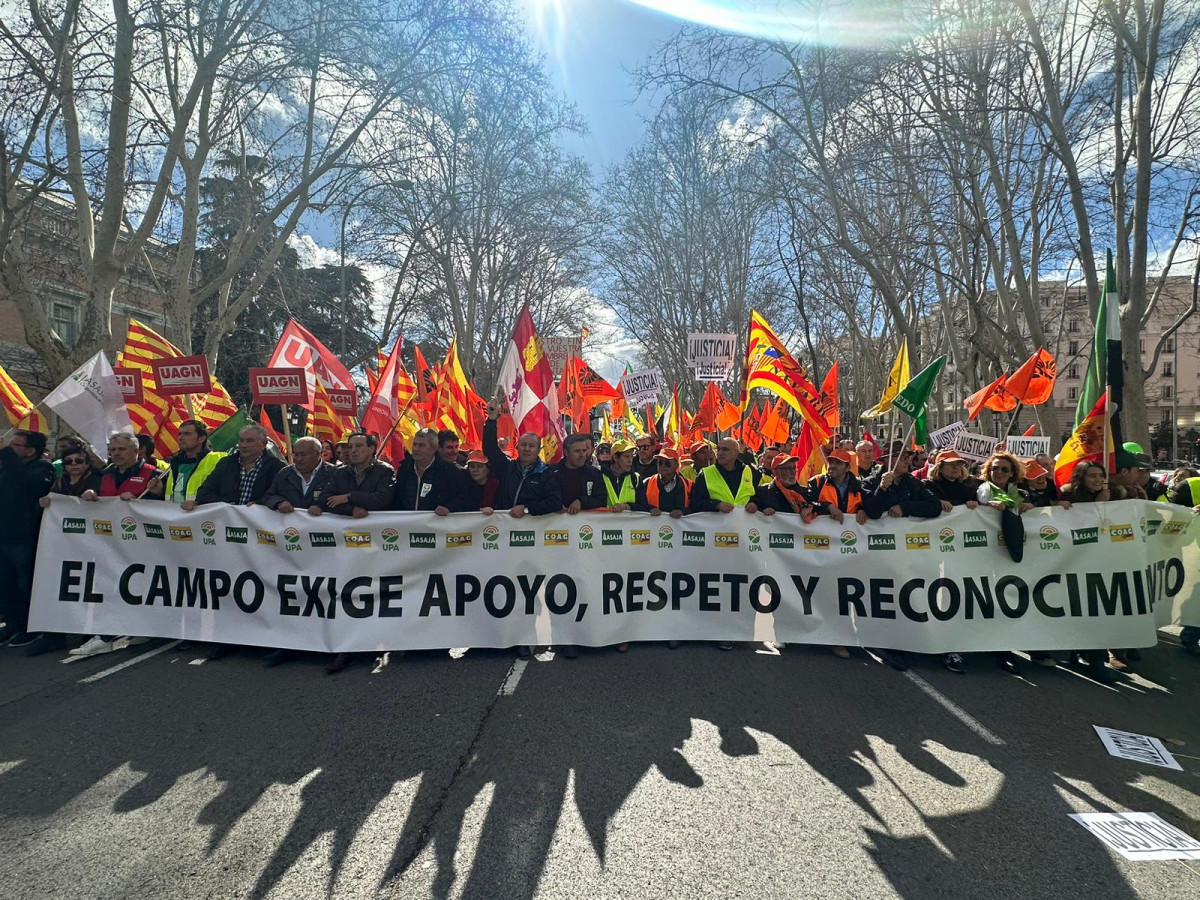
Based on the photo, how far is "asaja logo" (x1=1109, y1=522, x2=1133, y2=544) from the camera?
200 inches

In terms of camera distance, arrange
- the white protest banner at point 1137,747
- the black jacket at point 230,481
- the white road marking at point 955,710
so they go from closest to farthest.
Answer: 1. the white protest banner at point 1137,747
2. the white road marking at point 955,710
3. the black jacket at point 230,481

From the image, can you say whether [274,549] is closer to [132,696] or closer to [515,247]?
[132,696]

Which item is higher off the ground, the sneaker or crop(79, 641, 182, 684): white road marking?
the sneaker

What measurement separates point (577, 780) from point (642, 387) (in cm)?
972

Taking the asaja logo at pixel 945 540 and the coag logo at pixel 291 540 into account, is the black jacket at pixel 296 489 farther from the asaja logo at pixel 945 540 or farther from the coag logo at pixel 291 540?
the asaja logo at pixel 945 540

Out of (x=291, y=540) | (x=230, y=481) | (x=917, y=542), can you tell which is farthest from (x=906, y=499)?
(x=230, y=481)

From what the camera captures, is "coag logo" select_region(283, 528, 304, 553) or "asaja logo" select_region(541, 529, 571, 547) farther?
"asaja logo" select_region(541, 529, 571, 547)

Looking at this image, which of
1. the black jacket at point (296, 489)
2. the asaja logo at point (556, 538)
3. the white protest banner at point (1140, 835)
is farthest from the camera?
the black jacket at point (296, 489)

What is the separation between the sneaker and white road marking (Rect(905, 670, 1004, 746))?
6.39 metres

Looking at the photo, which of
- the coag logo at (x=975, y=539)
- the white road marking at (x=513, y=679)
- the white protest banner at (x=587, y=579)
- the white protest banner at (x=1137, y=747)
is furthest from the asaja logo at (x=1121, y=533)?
the white road marking at (x=513, y=679)

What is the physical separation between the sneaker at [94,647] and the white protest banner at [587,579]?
0.39 feet

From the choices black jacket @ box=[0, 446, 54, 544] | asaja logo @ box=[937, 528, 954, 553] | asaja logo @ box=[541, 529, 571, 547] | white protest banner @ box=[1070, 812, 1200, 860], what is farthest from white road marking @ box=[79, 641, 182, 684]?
asaja logo @ box=[937, 528, 954, 553]

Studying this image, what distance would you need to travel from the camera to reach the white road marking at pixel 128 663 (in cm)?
461

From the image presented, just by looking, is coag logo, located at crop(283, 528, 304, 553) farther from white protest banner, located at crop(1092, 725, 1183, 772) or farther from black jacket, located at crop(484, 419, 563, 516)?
white protest banner, located at crop(1092, 725, 1183, 772)
